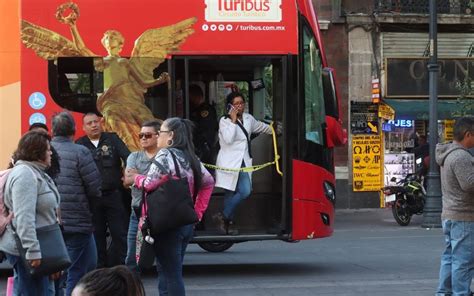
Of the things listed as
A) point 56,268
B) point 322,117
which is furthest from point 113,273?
point 322,117

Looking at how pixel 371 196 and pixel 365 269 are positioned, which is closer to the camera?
pixel 365 269

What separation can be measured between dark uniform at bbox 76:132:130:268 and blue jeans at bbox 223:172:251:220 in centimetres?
133

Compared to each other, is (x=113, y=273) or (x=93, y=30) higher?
(x=93, y=30)

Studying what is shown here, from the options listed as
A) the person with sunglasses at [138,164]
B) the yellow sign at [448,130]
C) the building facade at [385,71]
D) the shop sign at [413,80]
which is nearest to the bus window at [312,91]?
the person with sunglasses at [138,164]

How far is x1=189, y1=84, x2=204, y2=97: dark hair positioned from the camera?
10.4 m

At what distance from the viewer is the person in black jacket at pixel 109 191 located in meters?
9.16

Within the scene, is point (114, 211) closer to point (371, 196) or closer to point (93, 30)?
point (93, 30)

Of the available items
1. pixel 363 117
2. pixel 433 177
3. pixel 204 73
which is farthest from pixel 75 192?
pixel 363 117

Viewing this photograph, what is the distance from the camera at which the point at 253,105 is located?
10.9 meters

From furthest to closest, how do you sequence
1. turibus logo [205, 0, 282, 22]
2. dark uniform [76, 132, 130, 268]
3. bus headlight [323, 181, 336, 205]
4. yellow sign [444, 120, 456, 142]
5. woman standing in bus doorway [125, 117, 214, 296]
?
yellow sign [444, 120, 456, 142] → bus headlight [323, 181, 336, 205] → turibus logo [205, 0, 282, 22] → dark uniform [76, 132, 130, 268] → woman standing in bus doorway [125, 117, 214, 296]

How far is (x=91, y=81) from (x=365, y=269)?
433 centimetres

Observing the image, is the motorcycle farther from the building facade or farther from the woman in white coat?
the woman in white coat

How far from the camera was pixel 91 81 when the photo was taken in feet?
32.1

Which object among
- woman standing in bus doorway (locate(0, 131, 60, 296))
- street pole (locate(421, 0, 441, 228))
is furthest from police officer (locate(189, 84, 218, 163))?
street pole (locate(421, 0, 441, 228))
